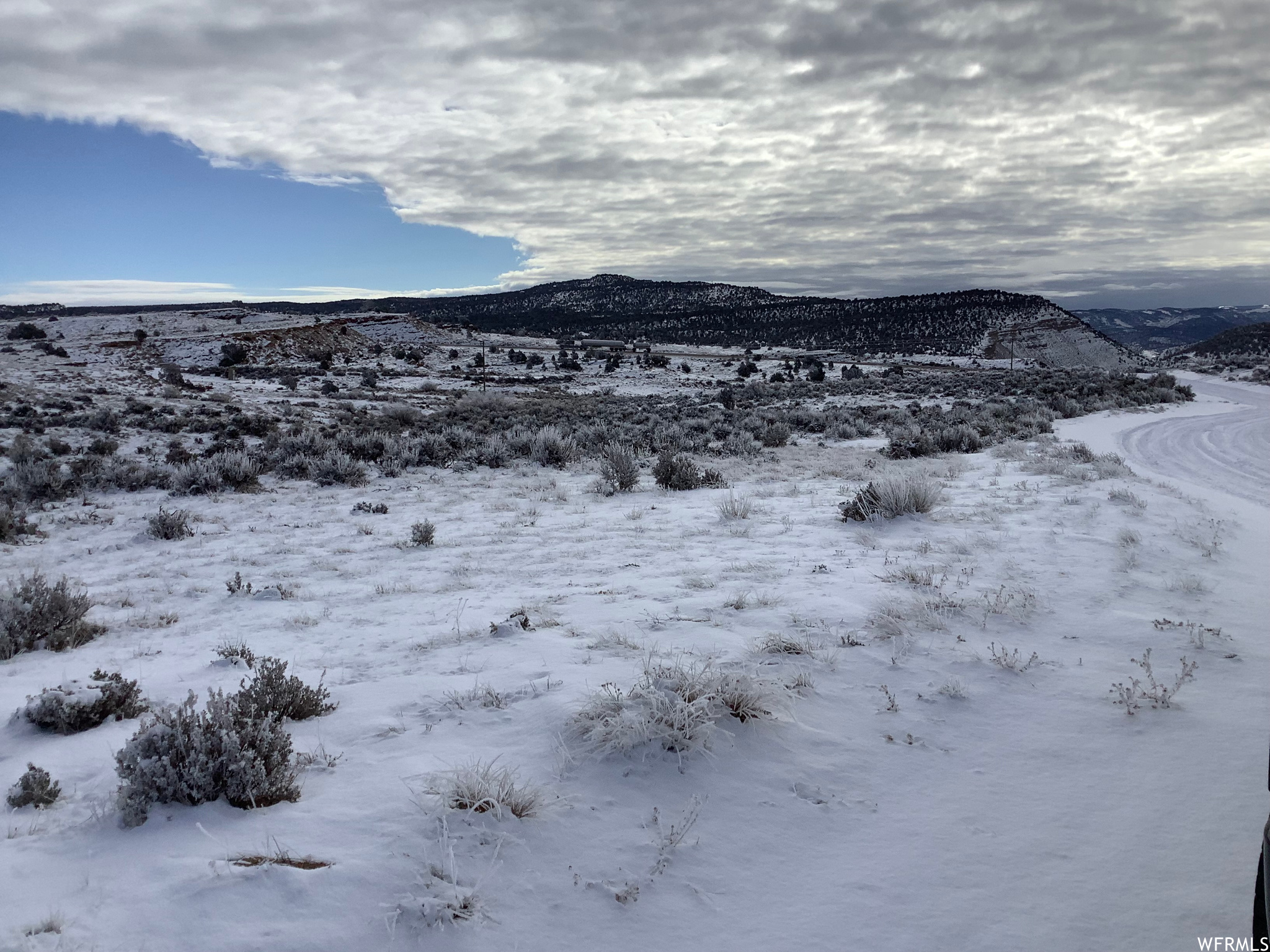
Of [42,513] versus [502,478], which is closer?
[42,513]

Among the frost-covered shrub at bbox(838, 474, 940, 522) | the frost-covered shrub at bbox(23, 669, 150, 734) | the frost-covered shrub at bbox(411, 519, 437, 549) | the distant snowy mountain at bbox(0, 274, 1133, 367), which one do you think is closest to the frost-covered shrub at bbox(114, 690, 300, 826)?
the frost-covered shrub at bbox(23, 669, 150, 734)

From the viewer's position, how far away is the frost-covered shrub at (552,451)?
45.4 ft

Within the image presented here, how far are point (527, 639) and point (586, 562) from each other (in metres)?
2.23

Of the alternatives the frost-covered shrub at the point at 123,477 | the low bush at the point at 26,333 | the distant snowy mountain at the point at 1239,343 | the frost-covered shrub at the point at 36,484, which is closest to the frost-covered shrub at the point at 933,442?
the frost-covered shrub at the point at 123,477

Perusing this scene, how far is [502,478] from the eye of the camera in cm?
1244

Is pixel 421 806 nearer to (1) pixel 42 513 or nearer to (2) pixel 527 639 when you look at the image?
(2) pixel 527 639

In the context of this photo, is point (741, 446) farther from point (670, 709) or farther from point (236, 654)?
point (670, 709)

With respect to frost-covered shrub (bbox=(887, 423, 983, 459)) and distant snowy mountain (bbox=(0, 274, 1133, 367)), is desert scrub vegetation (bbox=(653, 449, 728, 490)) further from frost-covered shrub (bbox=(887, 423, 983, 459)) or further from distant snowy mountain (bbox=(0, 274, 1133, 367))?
distant snowy mountain (bbox=(0, 274, 1133, 367))

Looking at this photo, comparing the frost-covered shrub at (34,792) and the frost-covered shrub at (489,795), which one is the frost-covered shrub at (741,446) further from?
the frost-covered shrub at (34,792)

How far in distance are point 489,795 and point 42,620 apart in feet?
15.1

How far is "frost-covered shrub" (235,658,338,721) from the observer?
3.57m

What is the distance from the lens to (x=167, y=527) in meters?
8.37

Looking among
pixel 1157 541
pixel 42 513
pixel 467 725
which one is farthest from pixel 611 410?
pixel 467 725

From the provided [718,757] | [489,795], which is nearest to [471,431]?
[718,757]
